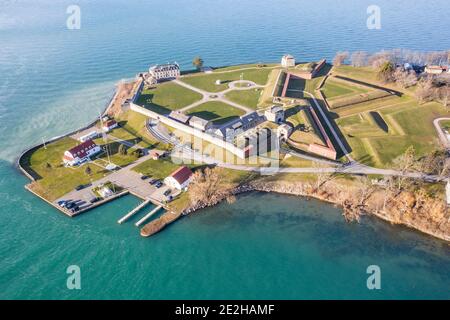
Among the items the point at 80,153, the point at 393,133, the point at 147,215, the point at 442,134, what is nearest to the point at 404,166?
the point at 393,133

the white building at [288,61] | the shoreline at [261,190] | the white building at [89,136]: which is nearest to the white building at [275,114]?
the shoreline at [261,190]

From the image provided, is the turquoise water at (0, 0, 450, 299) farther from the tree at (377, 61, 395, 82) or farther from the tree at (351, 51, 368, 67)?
the tree at (351, 51, 368, 67)

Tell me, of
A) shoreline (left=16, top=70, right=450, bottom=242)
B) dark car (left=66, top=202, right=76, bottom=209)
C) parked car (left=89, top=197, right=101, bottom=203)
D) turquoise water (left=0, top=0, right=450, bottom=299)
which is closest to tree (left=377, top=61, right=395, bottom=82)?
shoreline (left=16, top=70, right=450, bottom=242)

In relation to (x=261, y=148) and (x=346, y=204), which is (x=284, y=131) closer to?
(x=261, y=148)

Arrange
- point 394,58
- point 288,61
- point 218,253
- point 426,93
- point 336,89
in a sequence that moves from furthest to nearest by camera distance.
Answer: point 394,58
point 288,61
point 336,89
point 426,93
point 218,253
